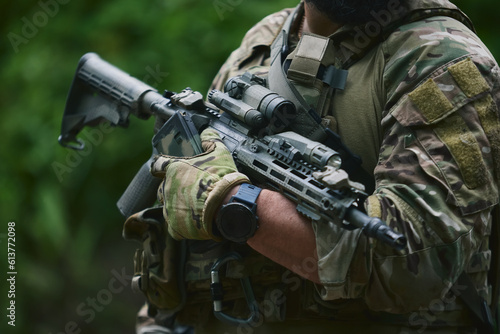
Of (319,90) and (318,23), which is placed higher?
(318,23)

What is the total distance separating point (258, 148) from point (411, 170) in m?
0.45

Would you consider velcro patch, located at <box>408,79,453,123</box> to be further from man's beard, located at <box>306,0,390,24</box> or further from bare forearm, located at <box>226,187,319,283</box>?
bare forearm, located at <box>226,187,319,283</box>

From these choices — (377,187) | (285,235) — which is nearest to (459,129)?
(377,187)

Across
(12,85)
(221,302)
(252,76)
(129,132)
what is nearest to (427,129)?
(252,76)

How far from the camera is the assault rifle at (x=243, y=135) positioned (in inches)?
68.0

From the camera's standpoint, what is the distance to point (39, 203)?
4598 mm

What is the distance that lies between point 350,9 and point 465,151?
589 millimetres

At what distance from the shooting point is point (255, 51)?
2584mm

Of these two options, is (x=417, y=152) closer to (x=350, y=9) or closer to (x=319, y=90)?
(x=319, y=90)

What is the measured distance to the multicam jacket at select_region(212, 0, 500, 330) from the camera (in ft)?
5.90

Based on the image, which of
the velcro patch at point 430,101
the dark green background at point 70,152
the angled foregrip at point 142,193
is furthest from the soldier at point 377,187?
the dark green background at point 70,152

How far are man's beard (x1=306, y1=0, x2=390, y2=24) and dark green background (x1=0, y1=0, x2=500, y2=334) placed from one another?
71.5 inches

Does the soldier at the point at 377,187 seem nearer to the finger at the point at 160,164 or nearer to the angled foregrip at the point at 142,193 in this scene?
the finger at the point at 160,164

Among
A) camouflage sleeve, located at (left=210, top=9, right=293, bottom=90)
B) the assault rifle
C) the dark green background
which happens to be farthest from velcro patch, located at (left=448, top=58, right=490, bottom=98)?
the dark green background
